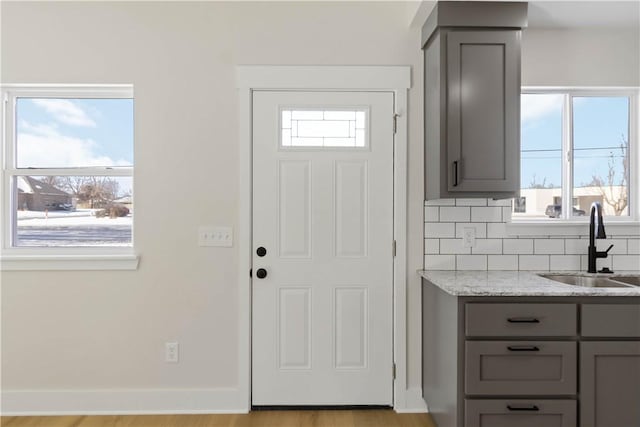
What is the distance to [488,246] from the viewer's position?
101 inches

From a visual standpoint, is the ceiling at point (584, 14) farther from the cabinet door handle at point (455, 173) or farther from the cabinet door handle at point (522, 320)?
the cabinet door handle at point (522, 320)

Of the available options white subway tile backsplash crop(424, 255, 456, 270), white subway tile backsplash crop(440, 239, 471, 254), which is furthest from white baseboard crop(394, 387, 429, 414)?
white subway tile backsplash crop(440, 239, 471, 254)

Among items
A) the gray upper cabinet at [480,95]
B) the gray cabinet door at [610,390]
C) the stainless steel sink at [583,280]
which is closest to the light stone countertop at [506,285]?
the stainless steel sink at [583,280]

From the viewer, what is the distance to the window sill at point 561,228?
258cm

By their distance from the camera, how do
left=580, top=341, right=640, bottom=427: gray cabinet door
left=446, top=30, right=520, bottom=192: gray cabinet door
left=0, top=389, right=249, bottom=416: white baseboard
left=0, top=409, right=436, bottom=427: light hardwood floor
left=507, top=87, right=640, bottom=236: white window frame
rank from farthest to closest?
left=507, top=87, right=640, bottom=236: white window frame
left=0, top=389, right=249, bottom=416: white baseboard
left=0, top=409, right=436, bottom=427: light hardwood floor
left=446, top=30, right=520, bottom=192: gray cabinet door
left=580, top=341, right=640, bottom=427: gray cabinet door

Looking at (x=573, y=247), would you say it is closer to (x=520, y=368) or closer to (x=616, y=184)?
(x=616, y=184)

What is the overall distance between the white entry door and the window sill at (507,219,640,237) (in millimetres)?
805

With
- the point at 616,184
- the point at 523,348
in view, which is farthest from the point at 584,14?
the point at 523,348

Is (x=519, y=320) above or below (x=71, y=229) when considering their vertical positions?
below

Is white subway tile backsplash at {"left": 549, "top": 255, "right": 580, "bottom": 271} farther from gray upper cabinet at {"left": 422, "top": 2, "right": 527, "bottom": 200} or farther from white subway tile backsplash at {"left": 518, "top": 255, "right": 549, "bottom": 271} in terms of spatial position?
gray upper cabinet at {"left": 422, "top": 2, "right": 527, "bottom": 200}

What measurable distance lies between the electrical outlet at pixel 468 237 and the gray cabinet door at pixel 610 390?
83 centimetres

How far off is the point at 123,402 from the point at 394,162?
7.30 feet

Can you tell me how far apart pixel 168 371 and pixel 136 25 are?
2137 millimetres

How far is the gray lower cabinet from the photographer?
1.88m
